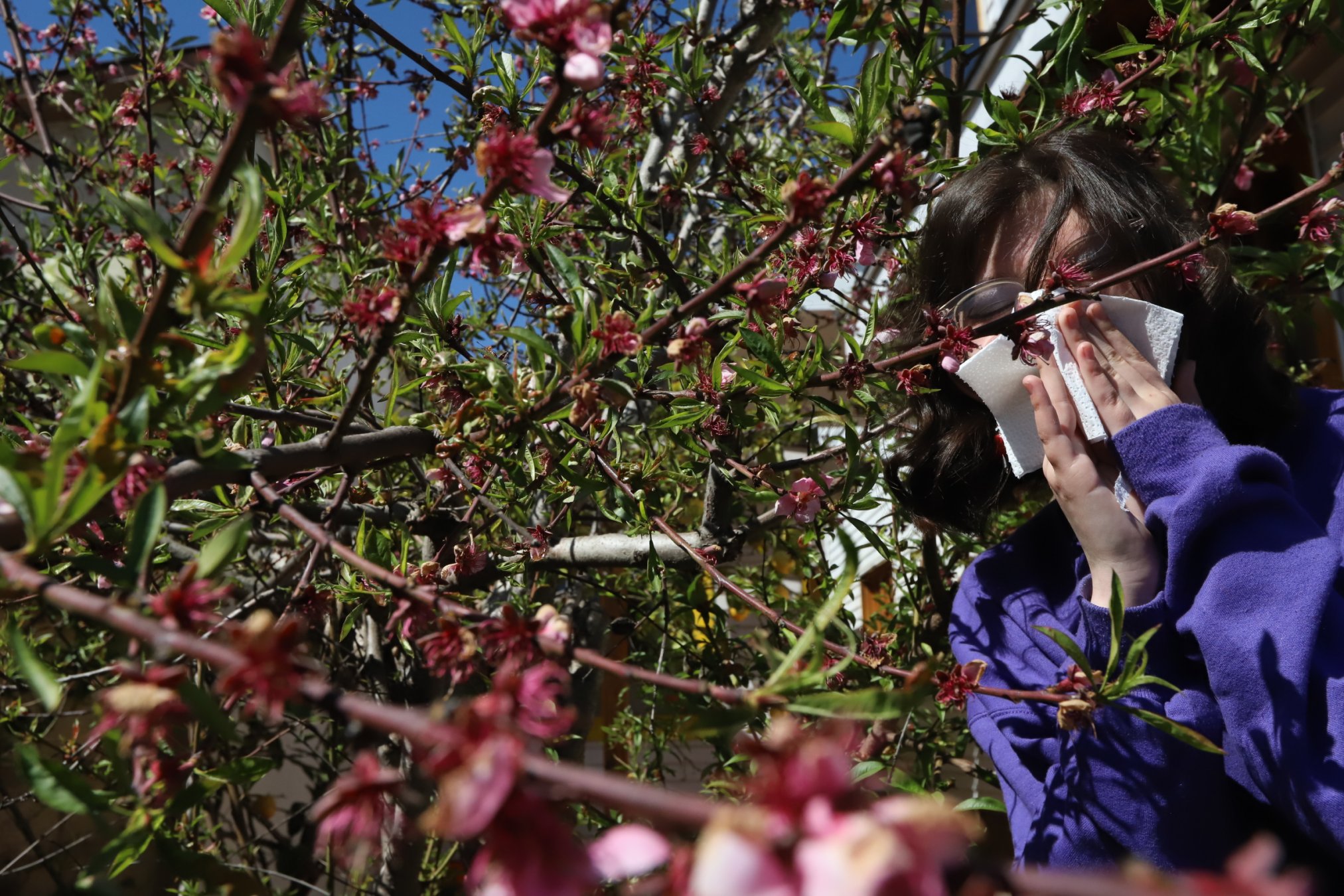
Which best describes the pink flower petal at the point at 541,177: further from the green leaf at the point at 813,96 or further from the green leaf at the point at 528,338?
the green leaf at the point at 813,96

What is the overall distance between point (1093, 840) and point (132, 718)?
3.99 ft

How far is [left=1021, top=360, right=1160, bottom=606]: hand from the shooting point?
4.03ft

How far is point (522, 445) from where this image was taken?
1043 millimetres

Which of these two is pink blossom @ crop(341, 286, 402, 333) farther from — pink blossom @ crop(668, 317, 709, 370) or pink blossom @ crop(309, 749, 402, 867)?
pink blossom @ crop(309, 749, 402, 867)

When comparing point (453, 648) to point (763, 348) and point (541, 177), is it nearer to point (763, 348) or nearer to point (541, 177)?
point (541, 177)

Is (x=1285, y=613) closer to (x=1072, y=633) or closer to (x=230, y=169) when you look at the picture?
(x=1072, y=633)

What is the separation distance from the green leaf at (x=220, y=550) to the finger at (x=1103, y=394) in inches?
45.1

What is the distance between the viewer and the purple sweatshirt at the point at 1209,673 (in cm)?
100

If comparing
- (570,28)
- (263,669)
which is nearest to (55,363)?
(263,669)

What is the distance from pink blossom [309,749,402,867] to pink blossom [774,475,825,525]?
3.61 ft

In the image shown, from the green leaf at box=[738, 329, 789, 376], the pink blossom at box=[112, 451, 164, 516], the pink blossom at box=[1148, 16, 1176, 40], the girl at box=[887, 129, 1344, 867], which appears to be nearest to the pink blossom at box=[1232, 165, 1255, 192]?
the pink blossom at box=[1148, 16, 1176, 40]

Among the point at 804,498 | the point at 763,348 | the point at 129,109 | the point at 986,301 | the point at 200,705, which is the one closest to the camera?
the point at 200,705

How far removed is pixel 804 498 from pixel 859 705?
97 cm

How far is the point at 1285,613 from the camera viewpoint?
3.38 feet
